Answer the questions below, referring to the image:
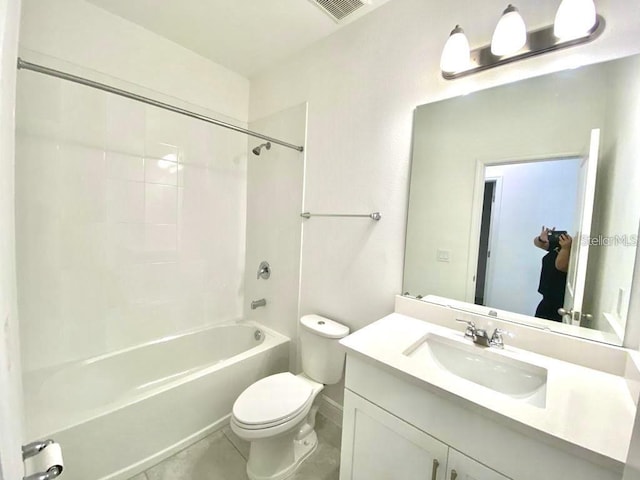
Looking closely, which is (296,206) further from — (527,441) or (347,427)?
(527,441)

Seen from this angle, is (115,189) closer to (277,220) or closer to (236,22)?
(277,220)

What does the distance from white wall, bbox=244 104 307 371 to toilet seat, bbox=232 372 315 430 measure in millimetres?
540

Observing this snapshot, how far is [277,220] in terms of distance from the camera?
214 cm

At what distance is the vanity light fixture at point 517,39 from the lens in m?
0.92

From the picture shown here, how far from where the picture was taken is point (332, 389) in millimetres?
1821

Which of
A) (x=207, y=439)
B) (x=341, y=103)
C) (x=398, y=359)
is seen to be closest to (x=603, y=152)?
(x=398, y=359)

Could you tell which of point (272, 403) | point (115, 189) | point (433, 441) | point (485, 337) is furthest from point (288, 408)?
point (115, 189)

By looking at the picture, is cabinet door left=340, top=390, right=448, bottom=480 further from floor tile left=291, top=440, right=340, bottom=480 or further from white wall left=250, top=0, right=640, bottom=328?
white wall left=250, top=0, right=640, bottom=328

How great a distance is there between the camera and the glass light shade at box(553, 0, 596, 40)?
2.97ft

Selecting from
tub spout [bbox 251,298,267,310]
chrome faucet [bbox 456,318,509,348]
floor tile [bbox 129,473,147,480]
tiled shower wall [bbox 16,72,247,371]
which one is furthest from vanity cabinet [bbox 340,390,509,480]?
tiled shower wall [bbox 16,72,247,371]

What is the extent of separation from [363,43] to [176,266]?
202cm

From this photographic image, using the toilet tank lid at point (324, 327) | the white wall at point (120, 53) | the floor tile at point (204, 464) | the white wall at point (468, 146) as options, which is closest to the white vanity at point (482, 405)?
the white wall at point (468, 146)

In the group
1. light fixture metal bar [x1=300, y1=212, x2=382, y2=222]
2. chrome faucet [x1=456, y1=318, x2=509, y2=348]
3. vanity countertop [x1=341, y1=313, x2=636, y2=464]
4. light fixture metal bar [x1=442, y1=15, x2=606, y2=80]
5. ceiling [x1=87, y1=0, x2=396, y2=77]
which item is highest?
ceiling [x1=87, y1=0, x2=396, y2=77]

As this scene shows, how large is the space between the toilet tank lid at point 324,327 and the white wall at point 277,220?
314mm
